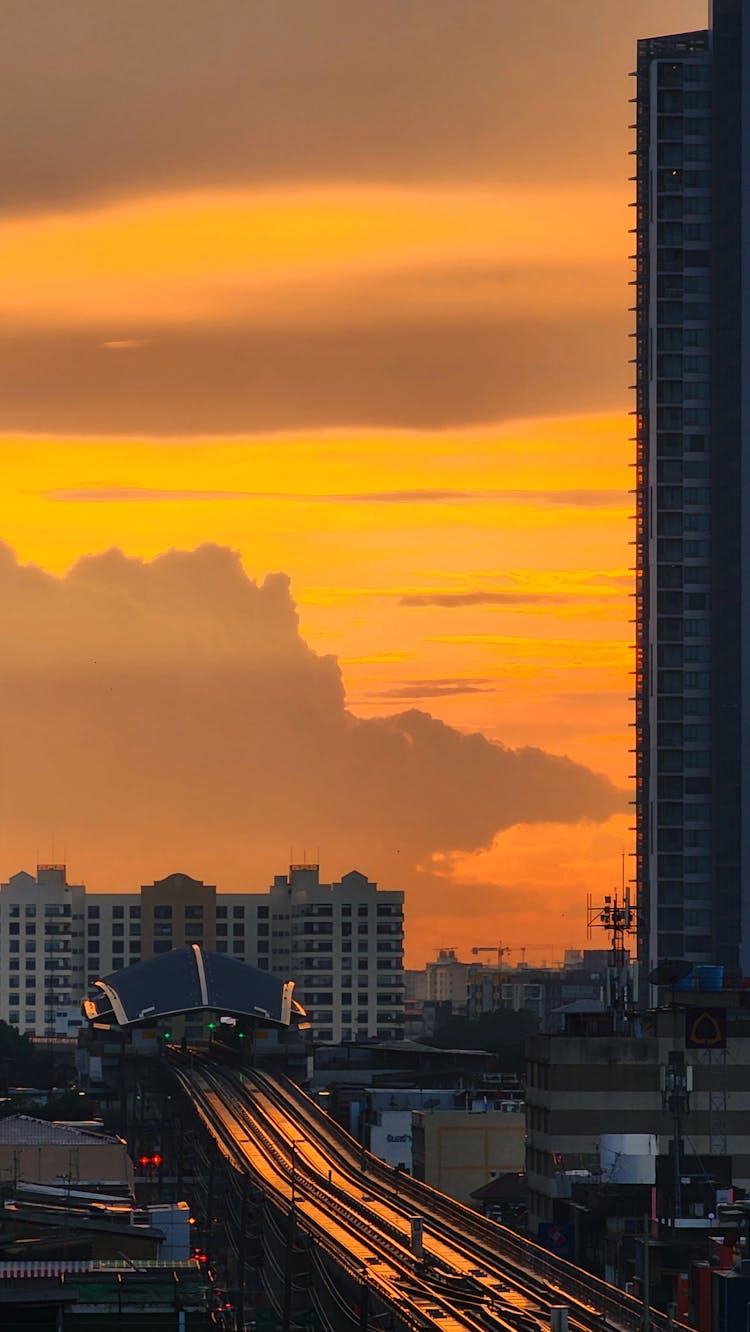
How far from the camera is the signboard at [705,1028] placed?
170 metres

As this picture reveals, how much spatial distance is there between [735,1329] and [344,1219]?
47784 mm

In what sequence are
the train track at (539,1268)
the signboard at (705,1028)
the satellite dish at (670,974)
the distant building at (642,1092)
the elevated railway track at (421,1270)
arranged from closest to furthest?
1. the train track at (539,1268)
2. the elevated railway track at (421,1270)
3. the signboard at (705,1028)
4. the distant building at (642,1092)
5. the satellite dish at (670,974)

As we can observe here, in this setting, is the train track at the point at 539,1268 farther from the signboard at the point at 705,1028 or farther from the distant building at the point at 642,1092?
the signboard at the point at 705,1028

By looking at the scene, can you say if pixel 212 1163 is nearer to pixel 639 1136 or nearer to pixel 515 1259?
A: pixel 639 1136

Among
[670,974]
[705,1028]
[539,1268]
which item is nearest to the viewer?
[539,1268]

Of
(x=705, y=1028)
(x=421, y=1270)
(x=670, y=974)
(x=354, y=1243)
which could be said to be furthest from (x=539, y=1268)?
(x=670, y=974)

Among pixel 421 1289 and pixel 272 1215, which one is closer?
pixel 421 1289

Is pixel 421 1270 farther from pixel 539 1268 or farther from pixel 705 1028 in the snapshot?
pixel 705 1028

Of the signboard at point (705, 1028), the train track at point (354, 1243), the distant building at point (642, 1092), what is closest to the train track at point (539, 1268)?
the train track at point (354, 1243)

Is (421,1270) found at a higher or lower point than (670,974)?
lower

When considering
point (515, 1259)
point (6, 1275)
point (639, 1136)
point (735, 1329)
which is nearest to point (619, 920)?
point (639, 1136)

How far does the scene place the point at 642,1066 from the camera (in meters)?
174

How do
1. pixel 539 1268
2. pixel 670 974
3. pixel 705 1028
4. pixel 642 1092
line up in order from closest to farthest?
pixel 539 1268, pixel 705 1028, pixel 642 1092, pixel 670 974

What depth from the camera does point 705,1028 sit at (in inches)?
6708
